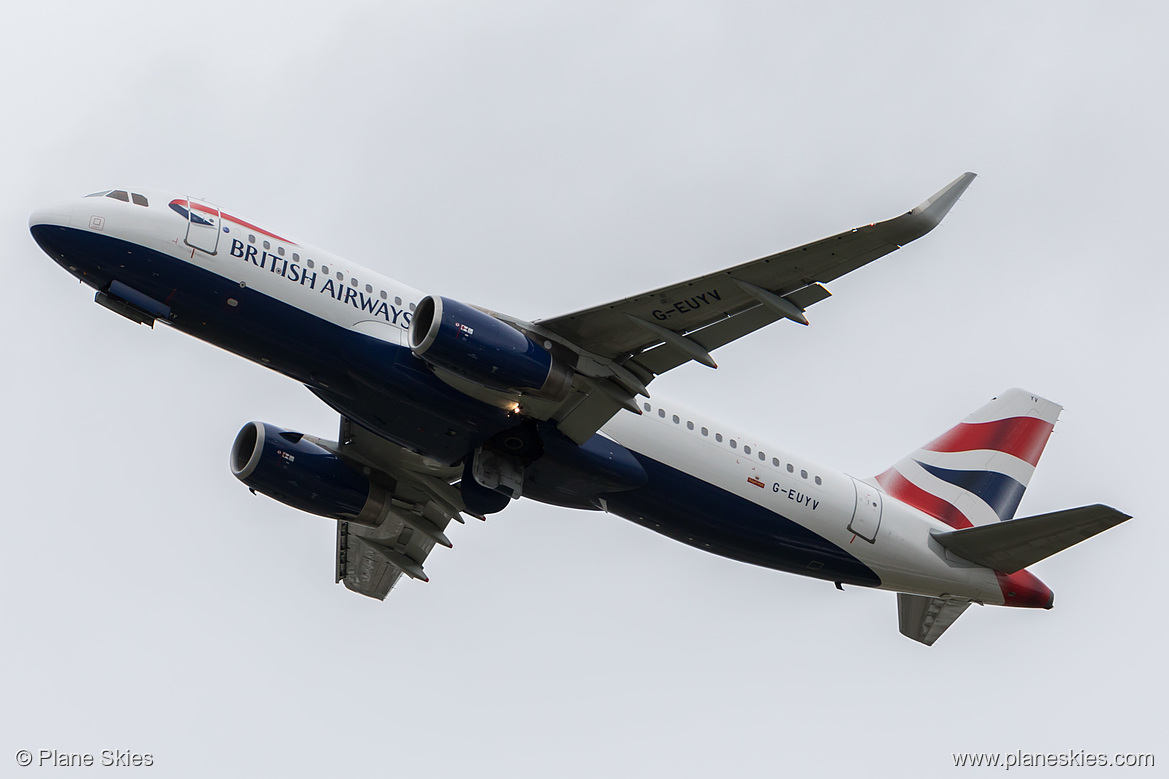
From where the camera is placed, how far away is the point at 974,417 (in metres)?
33.5

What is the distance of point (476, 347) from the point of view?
23859 mm

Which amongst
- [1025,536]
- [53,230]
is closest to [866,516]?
[1025,536]

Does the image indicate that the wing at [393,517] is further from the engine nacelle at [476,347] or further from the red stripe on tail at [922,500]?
the red stripe on tail at [922,500]

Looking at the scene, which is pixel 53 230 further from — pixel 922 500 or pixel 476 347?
pixel 922 500

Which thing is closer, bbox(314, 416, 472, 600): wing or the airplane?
the airplane

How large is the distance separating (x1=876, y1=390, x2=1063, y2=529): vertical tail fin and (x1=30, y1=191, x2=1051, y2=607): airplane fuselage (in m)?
1.47

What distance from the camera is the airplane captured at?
24.0 metres

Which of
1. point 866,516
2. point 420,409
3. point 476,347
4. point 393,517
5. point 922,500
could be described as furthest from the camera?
point 393,517

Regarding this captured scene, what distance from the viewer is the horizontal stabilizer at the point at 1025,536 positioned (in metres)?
26.1

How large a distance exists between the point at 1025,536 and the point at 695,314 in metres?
9.83

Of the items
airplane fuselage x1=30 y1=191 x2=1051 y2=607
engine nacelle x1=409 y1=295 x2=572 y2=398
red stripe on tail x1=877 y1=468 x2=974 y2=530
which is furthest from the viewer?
red stripe on tail x1=877 y1=468 x2=974 y2=530

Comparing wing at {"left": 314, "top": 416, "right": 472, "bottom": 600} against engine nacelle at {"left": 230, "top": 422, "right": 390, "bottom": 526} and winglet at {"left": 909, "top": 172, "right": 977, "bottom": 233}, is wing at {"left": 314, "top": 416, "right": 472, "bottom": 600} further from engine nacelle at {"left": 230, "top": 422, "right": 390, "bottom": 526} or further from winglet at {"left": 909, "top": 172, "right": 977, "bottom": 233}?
winglet at {"left": 909, "top": 172, "right": 977, "bottom": 233}

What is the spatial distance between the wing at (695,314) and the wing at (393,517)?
594 centimetres

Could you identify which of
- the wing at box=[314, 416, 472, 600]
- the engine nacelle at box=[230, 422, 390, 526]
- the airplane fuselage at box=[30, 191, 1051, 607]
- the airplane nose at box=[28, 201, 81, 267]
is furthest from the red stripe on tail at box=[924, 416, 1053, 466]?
the airplane nose at box=[28, 201, 81, 267]
